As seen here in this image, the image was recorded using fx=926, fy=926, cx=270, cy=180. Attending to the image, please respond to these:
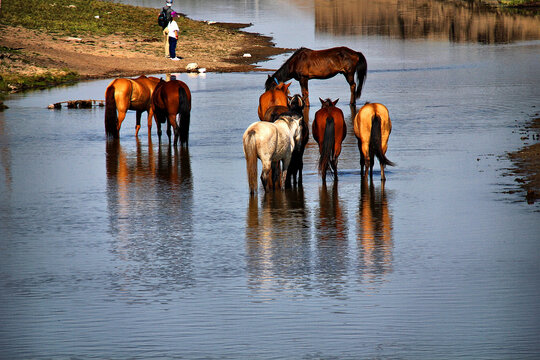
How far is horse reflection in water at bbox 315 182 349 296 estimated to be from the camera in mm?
8766

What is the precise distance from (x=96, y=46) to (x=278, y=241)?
1142 inches

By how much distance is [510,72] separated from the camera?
31.0m

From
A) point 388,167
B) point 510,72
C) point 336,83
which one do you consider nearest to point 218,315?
point 388,167

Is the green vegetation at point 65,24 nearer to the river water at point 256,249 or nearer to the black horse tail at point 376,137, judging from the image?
the river water at point 256,249

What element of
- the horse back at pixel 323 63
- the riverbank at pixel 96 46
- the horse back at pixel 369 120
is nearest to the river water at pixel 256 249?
the horse back at pixel 369 120

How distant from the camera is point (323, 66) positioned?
26.4 metres

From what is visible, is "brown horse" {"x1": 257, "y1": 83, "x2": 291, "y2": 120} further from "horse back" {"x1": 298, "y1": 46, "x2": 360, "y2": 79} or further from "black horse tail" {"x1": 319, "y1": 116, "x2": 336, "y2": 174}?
"horse back" {"x1": 298, "y1": 46, "x2": 360, "y2": 79}

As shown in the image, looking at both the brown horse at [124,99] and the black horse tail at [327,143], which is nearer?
the black horse tail at [327,143]

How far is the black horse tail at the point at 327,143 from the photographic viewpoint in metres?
13.6

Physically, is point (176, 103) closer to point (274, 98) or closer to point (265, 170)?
point (274, 98)

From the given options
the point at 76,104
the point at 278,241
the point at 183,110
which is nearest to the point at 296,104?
the point at 278,241

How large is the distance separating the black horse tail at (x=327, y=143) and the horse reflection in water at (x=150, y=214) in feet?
6.49

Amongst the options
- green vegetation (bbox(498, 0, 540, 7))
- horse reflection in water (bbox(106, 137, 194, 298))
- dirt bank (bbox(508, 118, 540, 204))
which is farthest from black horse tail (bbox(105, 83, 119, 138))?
green vegetation (bbox(498, 0, 540, 7))

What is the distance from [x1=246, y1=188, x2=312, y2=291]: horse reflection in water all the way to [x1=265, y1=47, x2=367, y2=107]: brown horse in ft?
42.9
